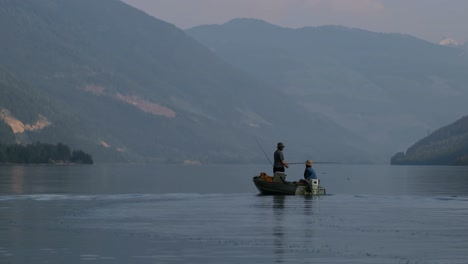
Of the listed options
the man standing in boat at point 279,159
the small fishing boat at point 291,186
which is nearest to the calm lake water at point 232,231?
the man standing in boat at point 279,159

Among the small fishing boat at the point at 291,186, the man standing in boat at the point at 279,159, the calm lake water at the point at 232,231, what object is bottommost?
the calm lake water at the point at 232,231

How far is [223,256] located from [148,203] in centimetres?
3773

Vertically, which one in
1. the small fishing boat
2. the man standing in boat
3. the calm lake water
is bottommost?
the calm lake water

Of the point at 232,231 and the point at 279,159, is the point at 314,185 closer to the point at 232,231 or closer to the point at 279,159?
the point at 279,159

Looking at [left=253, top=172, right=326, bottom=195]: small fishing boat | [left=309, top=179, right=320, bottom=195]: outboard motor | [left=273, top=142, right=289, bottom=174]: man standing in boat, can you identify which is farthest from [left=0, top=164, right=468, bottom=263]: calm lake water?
[left=253, top=172, right=326, bottom=195]: small fishing boat

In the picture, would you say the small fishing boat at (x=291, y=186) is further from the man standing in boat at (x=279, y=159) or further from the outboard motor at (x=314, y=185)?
the man standing in boat at (x=279, y=159)

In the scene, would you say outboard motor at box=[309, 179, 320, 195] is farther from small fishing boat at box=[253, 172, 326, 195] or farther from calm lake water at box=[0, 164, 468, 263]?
calm lake water at box=[0, 164, 468, 263]

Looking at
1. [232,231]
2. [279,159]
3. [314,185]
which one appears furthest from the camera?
[314,185]

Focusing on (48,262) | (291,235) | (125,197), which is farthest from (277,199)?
(48,262)

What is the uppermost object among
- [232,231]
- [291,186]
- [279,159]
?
→ [279,159]

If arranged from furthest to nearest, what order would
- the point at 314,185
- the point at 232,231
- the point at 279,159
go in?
the point at 314,185
the point at 279,159
the point at 232,231

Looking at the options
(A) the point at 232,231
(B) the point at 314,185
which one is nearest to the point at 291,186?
(B) the point at 314,185

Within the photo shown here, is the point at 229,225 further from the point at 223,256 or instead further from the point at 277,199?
the point at 277,199

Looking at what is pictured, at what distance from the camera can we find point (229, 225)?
59.9 m
